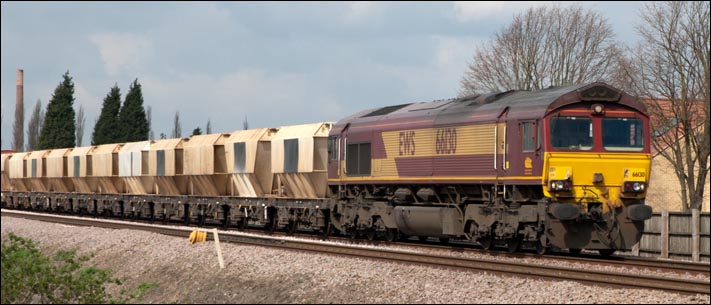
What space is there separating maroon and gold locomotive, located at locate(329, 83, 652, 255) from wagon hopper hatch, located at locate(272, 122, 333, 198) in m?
5.36

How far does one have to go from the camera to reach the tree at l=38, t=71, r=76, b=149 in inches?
3415

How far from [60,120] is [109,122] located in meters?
4.50

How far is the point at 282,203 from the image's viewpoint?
103 feet

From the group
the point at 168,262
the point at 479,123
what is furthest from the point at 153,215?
the point at 479,123

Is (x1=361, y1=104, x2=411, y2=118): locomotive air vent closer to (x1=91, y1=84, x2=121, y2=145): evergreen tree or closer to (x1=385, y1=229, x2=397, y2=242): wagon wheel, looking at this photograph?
(x1=385, y1=229, x2=397, y2=242): wagon wheel

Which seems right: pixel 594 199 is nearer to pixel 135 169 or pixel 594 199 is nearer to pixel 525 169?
pixel 525 169

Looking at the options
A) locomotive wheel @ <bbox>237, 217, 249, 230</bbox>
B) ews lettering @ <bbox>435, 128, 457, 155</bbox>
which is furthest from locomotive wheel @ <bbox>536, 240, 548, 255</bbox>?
locomotive wheel @ <bbox>237, 217, 249, 230</bbox>

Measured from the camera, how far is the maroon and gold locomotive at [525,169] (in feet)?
65.2

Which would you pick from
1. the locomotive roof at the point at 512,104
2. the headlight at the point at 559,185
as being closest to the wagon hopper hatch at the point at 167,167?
the locomotive roof at the point at 512,104

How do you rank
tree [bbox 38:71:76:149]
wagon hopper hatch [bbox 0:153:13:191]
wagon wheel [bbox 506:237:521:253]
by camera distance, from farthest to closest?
tree [bbox 38:71:76:149]
wagon hopper hatch [bbox 0:153:13:191]
wagon wheel [bbox 506:237:521:253]

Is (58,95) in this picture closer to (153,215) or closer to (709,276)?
(153,215)

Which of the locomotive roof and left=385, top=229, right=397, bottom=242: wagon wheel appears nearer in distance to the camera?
A: the locomotive roof

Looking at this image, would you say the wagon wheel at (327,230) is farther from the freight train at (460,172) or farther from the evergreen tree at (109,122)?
the evergreen tree at (109,122)

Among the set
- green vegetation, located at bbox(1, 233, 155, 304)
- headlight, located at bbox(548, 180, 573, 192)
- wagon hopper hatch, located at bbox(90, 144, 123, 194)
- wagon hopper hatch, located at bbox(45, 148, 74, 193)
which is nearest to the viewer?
green vegetation, located at bbox(1, 233, 155, 304)
